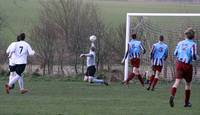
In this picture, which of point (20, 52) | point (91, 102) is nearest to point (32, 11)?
point (20, 52)

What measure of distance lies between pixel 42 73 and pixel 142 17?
206 inches

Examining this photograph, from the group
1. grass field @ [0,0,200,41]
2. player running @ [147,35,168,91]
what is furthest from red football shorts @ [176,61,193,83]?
grass field @ [0,0,200,41]

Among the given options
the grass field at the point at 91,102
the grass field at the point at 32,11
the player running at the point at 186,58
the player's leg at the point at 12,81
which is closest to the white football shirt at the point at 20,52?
the player's leg at the point at 12,81

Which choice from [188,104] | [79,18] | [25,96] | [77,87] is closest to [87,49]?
[79,18]

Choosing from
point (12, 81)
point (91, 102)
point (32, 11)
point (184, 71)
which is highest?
point (32, 11)

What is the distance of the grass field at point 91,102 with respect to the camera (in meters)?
16.6

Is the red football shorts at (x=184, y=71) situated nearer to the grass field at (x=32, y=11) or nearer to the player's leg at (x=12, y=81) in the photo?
the player's leg at (x=12, y=81)

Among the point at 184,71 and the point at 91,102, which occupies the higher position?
the point at 184,71

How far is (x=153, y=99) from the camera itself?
20641mm

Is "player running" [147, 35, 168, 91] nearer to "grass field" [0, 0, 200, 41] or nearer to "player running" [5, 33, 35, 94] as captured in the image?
"player running" [5, 33, 35, 94]

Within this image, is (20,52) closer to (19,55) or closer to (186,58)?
(19,55)

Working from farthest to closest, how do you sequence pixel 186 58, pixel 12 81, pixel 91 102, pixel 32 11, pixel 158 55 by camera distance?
pixel 32 11, pixel 158 55, pixel 12 81, pixel 91 102, pixel 186 58

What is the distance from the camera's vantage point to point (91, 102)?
19.4 meters

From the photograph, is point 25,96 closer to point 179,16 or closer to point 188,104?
point 188,104
